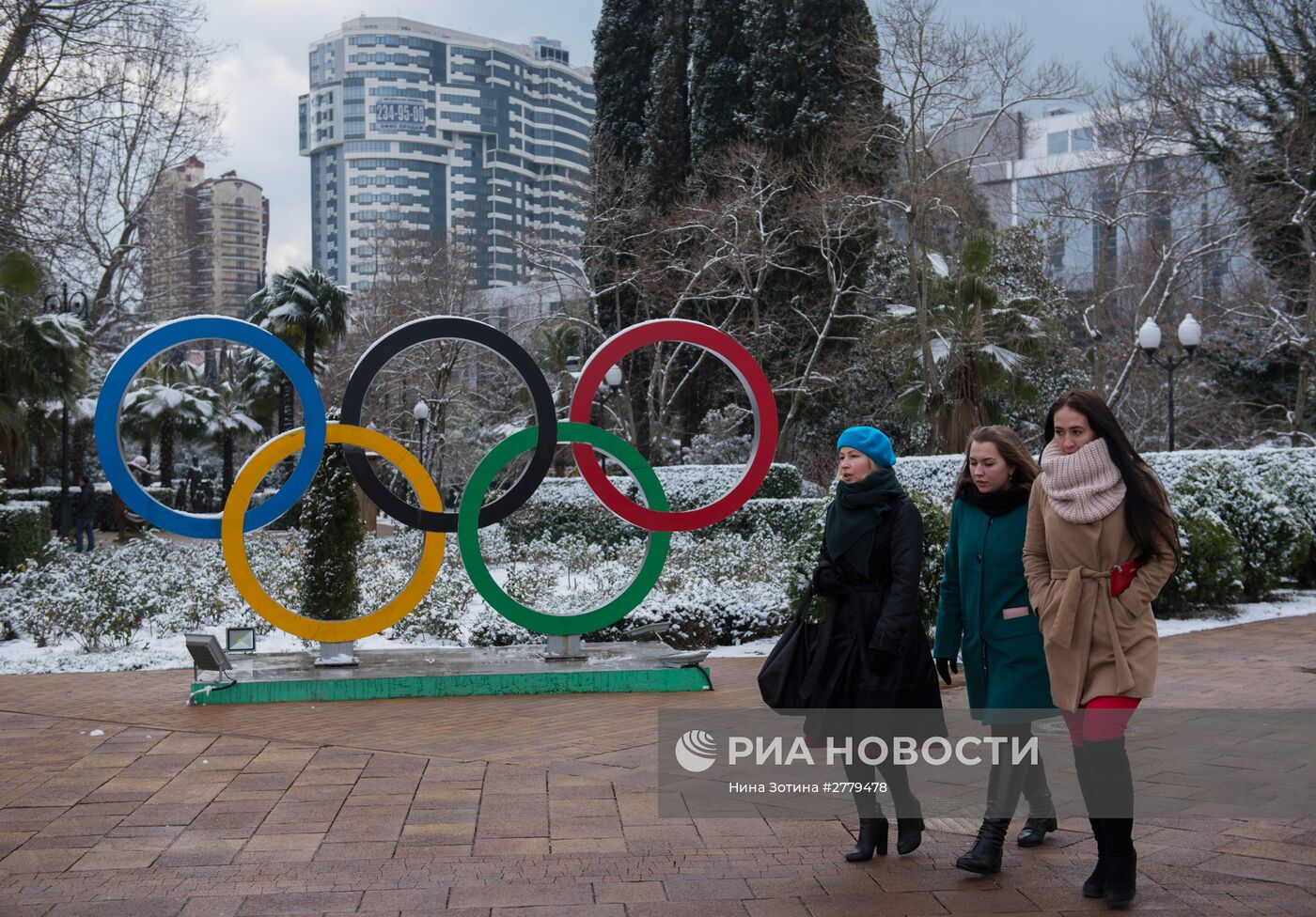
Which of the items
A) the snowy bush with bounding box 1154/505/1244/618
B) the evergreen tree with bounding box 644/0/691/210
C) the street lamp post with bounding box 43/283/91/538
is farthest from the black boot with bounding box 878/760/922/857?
the evergreen tree with bounding box 644/0/691/210

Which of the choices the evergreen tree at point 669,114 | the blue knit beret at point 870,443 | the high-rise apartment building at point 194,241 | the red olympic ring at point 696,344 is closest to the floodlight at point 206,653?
the red olympic ring at point 696,344

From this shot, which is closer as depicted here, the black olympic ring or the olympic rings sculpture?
the olympic rings sculpture

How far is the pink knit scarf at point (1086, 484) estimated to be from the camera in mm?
3943

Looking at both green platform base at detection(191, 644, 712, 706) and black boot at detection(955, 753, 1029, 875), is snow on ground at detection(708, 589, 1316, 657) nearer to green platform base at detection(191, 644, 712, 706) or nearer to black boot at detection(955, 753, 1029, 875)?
green platform base at detection(191, 644, 712, 706)

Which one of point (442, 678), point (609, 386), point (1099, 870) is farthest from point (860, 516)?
point (609, 386)

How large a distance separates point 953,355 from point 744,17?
11192mm

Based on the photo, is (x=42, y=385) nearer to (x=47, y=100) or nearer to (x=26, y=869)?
(x=47, y=100)

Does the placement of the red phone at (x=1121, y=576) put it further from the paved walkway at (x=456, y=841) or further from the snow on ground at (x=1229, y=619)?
the snow on ground at (x=1229, y=619)

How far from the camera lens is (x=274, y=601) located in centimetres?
864

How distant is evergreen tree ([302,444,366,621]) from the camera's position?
880 cm

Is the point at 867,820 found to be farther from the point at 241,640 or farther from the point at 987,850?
the point at 241,640

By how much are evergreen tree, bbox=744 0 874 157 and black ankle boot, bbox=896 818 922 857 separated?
23.2 metres

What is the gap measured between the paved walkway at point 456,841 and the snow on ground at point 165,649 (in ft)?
8.05

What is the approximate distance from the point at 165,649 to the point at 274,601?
228 centimetres
